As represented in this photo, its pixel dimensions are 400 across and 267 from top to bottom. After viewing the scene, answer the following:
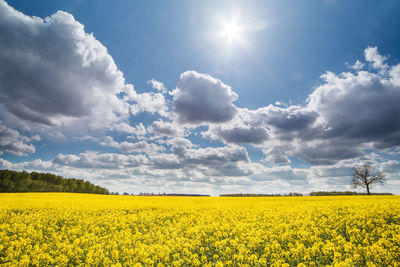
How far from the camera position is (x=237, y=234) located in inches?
441

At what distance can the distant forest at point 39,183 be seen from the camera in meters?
79.1

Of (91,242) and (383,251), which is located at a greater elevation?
(383,251)

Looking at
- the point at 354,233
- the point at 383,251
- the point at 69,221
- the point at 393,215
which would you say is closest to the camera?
the point at 383,251

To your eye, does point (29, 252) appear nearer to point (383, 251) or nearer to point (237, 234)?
point (237, 234)

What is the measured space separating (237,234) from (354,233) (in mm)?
6100

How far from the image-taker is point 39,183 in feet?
279

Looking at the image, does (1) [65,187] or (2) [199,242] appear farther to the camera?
(1) [65,187]

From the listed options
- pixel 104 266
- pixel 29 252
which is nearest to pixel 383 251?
pixel 104 266

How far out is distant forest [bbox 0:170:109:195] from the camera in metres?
79.1

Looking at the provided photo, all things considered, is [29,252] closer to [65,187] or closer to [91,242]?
[91,242]

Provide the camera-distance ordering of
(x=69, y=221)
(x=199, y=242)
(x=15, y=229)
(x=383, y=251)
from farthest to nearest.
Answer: (x=69, y=221) < (x=15, y=229) < (x=199, y=242) < (x=383, y=251)

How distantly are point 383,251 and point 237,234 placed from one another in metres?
6.09

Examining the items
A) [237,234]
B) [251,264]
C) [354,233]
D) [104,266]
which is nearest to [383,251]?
[354,233]

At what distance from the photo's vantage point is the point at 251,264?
749 centimetres
